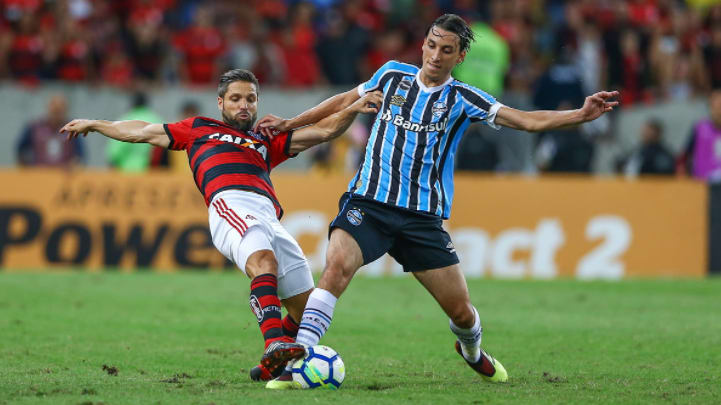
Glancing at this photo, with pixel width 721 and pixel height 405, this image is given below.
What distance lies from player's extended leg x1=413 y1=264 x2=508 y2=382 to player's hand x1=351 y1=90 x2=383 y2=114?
3.58ft

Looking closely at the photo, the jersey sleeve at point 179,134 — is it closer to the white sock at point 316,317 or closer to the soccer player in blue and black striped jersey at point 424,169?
the soccer player in blue and black striped jersey at point 424,169

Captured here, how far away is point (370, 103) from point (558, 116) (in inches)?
47.9

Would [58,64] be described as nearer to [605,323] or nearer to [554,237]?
[554,237]

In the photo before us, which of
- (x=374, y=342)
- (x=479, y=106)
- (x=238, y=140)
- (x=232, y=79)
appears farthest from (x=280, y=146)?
(x=374, y=342)

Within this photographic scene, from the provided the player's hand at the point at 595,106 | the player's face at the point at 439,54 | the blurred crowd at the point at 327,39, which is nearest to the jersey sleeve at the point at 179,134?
the player's face at the point at 439,54

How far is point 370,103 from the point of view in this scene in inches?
290

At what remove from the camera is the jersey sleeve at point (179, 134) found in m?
7.59

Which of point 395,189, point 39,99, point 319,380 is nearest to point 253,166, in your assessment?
point 395,189

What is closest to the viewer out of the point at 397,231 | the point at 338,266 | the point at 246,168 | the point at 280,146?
the point at 338,266

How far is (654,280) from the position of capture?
1529 centimetres

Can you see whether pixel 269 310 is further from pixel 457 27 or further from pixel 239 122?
pixel 457 27

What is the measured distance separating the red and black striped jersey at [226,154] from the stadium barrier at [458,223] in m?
7.55

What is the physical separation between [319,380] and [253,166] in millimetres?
1627

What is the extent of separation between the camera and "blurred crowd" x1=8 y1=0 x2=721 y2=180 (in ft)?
57.0
